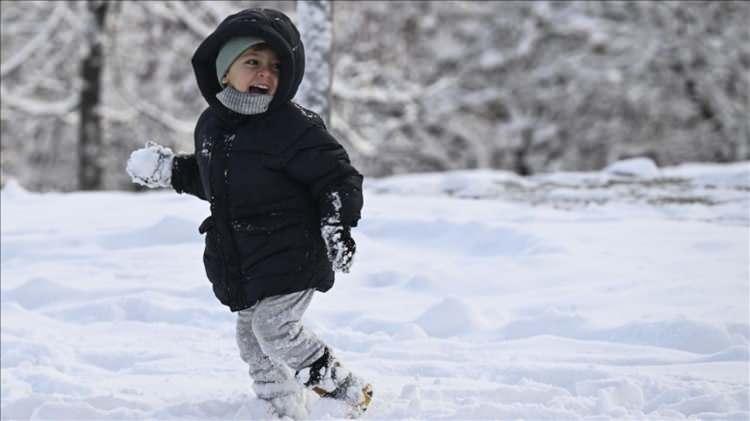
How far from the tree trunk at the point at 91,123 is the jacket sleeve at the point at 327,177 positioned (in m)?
10.8

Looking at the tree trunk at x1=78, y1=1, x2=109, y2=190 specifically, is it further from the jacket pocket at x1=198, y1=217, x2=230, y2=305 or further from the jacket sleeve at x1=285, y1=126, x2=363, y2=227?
the jacket sleeve at x1=285, y1=126, x2=363, y2=227

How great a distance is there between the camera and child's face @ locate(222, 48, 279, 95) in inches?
137

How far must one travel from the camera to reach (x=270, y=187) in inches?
137

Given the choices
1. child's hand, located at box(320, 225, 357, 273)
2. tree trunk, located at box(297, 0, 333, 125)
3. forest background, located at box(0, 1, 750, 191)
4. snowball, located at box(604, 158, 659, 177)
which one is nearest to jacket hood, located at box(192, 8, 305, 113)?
child's hand, located at box(320, 225, 357, 273)

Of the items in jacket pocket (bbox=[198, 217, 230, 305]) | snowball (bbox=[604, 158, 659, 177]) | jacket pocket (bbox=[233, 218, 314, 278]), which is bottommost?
snowball (bbox=[604, 158, 659, 177])

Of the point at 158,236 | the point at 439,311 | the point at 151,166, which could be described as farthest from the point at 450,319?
the point at 158,236

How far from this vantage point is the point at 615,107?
661 inches

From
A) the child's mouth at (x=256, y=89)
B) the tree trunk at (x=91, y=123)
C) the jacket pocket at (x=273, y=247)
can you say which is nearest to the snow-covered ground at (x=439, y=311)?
the jacket pocket at (x=273, y=247)

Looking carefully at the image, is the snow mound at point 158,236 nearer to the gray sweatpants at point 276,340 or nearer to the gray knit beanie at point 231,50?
the gray sweatpants at point 276,340

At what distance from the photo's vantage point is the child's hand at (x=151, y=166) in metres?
3.81

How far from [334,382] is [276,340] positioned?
0.90 ft

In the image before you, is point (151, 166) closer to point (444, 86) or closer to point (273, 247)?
point (273, 247)

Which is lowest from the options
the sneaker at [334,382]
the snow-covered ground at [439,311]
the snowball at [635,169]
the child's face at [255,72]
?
the snowball at [635,169]

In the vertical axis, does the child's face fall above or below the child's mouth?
above
